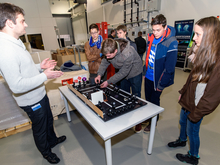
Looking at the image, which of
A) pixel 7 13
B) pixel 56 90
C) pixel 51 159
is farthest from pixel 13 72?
pixel 56 90

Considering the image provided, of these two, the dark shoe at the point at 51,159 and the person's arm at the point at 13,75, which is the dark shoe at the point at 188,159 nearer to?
the dark shoe at the point at 51,159

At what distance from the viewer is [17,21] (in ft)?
3.25

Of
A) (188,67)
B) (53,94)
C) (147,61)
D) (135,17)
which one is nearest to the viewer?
(147,61)

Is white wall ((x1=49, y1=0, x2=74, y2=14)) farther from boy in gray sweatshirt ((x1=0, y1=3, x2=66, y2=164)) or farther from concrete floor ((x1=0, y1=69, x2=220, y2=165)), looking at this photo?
boy in gray sweatshirt ((x1=0, y1=3, x2=66, y2=164))

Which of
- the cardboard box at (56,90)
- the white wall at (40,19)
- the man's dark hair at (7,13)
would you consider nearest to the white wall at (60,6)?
the white wall at (40,19)

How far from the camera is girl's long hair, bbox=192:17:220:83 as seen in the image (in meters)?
0.92

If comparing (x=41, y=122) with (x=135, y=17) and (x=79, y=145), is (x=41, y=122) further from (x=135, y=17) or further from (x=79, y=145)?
(x=135, y=17)

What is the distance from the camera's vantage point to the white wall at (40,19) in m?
4.70

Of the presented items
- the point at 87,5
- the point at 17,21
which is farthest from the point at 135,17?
the point at 17,21

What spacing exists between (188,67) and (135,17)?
3.41m

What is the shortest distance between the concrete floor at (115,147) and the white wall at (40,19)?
4404 millimetres

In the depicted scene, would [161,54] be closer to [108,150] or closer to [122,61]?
[122,61]

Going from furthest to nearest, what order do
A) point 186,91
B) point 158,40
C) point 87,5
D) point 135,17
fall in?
point 87,5 < point 135,17 < point 158,40 < point 186,91

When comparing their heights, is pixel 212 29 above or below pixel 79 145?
above
